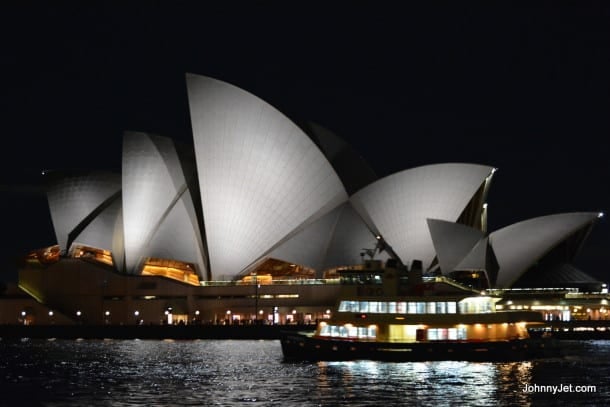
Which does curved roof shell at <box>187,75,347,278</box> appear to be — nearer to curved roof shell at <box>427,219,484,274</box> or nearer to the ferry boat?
curved roof shell at <box>427,219,484,274</box>

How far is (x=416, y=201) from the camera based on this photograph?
2729 inches

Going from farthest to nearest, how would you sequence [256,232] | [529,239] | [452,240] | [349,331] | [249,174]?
[256,232] < [529,239] < [249,174] < [452,240] < [349,331]

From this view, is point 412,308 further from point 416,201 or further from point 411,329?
point 416,201

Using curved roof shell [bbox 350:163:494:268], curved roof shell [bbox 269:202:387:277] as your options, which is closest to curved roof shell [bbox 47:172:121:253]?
curved roof shell [bbox 269:202:387:277]

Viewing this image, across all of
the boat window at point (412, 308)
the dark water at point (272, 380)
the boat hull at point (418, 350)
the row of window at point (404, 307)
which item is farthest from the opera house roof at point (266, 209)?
the boat window at point (412, 308)

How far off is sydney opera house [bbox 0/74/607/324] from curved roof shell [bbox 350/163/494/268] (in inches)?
3.9

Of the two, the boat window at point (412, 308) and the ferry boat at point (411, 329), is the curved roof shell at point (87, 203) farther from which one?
the boat window at point (412, 308)

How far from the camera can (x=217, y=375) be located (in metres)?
39.2

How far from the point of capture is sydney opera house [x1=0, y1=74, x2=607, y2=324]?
68.0m

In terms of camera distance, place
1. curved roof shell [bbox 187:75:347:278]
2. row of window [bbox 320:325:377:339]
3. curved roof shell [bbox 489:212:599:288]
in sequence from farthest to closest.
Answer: curved roof shell [bbox 489:212:599:288]
curved roof shell [bbox 187:75:347:278]
row of window [bbox 320:325:377:339]

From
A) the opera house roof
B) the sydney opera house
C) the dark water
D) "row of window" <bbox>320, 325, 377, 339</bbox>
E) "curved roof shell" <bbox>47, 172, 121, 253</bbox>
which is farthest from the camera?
"curved roof shell" <bbox>47, 172, 121, 253</bbox>

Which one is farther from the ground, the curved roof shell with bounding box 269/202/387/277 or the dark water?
the curved roof shell with bounding box 269/202/387/277

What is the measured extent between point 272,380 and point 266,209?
33.4 metres

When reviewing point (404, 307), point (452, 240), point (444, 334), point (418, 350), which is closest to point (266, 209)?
point (452, 240)
